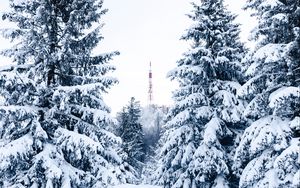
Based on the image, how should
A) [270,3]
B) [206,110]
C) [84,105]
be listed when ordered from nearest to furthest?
[270,3], [84,105], [206,110]

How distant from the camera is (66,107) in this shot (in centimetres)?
1562

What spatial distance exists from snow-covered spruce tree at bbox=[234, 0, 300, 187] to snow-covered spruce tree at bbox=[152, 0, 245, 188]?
13.0ft

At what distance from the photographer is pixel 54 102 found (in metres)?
15.6

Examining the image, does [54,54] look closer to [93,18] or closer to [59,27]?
[59,27]

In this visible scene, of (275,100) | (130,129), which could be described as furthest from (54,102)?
(130,129)

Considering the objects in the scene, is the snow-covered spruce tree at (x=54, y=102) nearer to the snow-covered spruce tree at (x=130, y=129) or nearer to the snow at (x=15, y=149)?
the snow at (x=15, y=149)

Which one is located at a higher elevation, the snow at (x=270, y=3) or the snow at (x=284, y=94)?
the snow at (x=270, y=3)

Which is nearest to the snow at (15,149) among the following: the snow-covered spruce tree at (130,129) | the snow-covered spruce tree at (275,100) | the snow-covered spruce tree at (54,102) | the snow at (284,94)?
the snow-covered spruce tree at (54,102)

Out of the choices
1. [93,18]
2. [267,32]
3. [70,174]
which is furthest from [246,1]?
[70,174]

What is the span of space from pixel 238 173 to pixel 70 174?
839cm

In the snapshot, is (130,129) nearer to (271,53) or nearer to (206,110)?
(206,110)

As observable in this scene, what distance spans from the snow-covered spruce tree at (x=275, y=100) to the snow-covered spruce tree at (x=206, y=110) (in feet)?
13.0

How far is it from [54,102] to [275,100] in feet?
26.1

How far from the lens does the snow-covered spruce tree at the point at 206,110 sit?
1981 centimetres
